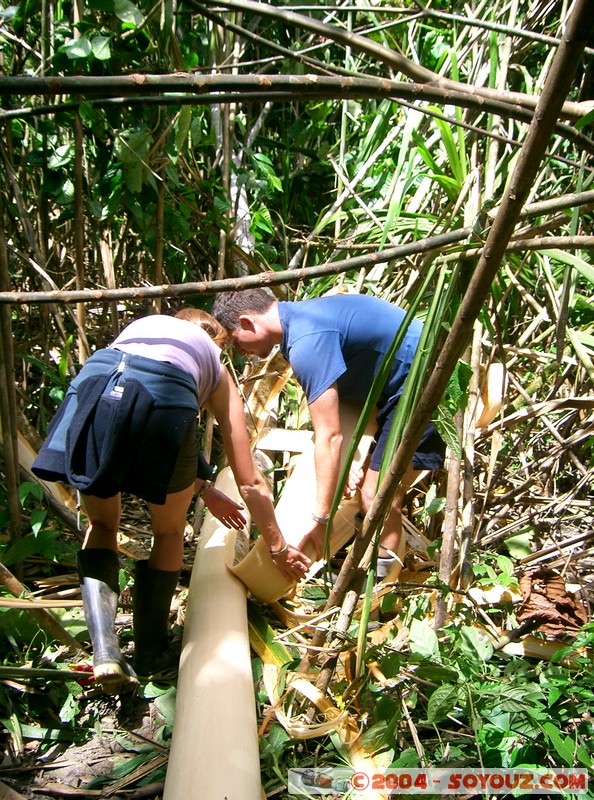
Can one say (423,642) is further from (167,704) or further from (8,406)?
(8,406)

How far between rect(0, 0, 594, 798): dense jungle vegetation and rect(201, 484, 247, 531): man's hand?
1.21 ft

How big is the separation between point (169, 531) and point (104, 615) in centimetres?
36

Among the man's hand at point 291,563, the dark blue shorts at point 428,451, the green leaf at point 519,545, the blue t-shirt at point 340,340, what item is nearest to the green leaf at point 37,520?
the man's hand at point 291,563

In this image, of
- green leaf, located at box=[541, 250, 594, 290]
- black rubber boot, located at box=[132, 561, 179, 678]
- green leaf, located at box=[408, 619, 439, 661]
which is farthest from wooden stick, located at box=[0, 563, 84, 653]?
green leaf, located at box=[541, 250, 594, 290]

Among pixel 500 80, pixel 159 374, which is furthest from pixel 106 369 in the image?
pixel 500 80

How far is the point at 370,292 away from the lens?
11.3ft

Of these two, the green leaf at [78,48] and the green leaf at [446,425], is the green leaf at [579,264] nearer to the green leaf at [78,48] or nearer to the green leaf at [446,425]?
the green leaf at [446,425]

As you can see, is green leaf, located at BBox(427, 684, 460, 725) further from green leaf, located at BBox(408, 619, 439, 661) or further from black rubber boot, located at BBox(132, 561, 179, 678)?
black rubber boot, located at BBox(132, 561, 179, 678)

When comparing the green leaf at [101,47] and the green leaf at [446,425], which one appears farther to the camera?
the green leaf at [101,47]

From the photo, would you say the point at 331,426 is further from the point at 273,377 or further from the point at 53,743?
the point at 53,743

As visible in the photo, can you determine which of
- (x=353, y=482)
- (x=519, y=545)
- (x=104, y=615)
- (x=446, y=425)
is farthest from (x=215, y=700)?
(x=519, y=545)

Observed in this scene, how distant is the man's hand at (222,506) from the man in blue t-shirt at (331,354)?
0.94 ft

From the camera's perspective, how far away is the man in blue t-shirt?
8.41 ft

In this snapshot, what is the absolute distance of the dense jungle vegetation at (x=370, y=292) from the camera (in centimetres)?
110
